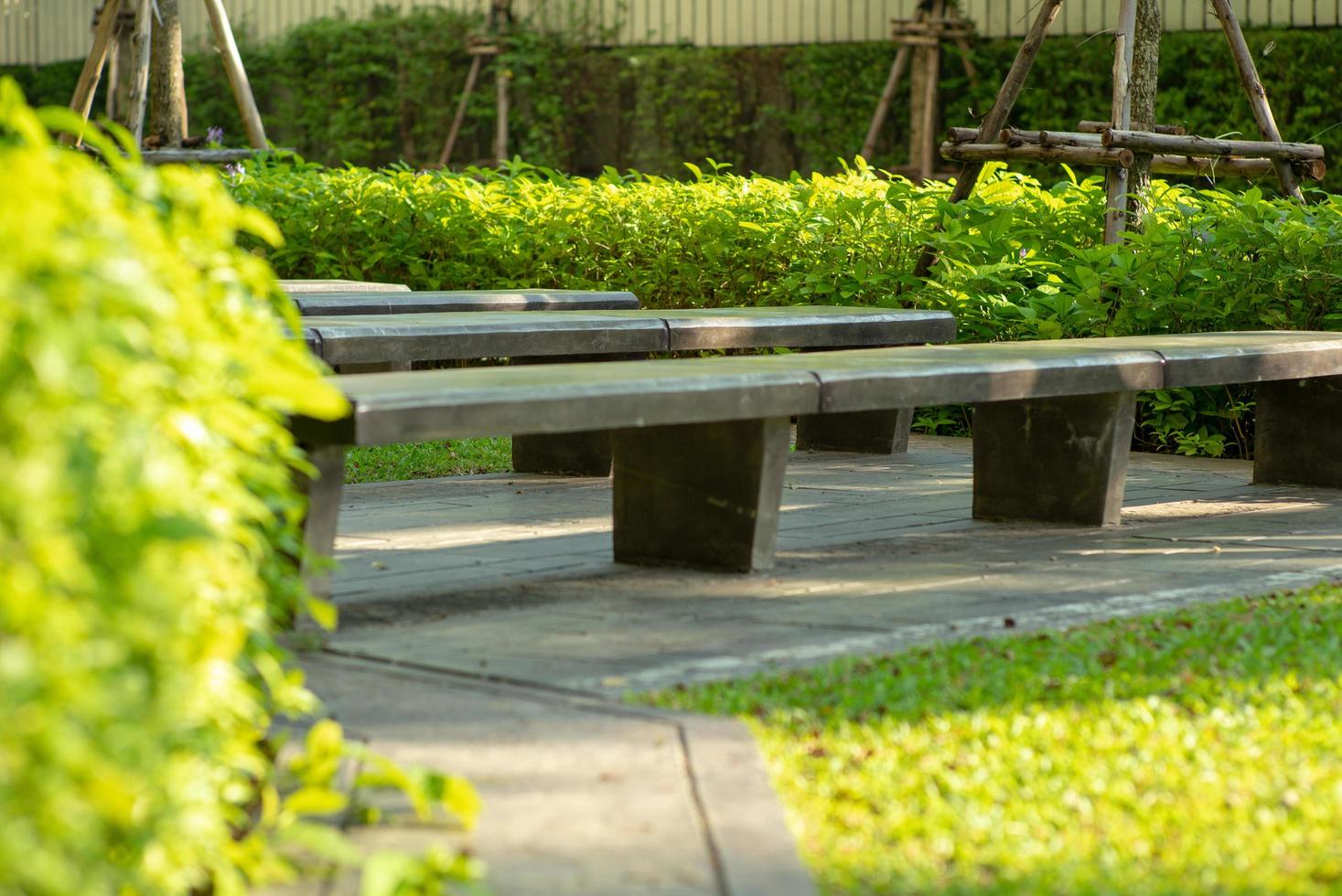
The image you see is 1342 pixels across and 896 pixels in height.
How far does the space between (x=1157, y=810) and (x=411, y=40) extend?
17424mm

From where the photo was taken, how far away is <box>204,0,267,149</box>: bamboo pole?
1119 cm

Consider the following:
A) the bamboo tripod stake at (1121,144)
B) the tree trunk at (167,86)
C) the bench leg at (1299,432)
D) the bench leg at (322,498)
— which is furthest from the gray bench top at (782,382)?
the tree trunk at (167,86)

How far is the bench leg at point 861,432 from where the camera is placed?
25.5ft

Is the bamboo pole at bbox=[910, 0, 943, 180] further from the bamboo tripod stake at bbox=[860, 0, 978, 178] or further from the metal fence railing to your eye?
the metal fence railing

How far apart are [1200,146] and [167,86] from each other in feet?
24.2

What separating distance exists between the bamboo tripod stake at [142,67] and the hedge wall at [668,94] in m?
6.07

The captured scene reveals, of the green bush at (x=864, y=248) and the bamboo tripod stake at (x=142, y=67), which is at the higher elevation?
the bamboo tripod stake at (x=142, y=67)

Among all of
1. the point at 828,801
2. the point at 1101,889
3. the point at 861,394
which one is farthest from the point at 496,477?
the point at 1101,889

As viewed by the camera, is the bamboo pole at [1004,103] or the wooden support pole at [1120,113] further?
the bamboo pole at [1004,103]

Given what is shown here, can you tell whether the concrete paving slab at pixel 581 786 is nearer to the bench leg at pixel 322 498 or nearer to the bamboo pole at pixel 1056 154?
the bench leg at pixel 322 498

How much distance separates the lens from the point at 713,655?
3.93 metres

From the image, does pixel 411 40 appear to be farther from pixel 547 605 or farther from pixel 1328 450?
pixel 547 605

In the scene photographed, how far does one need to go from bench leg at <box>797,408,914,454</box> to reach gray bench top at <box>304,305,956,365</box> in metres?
0.45

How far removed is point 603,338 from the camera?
6426 mm
